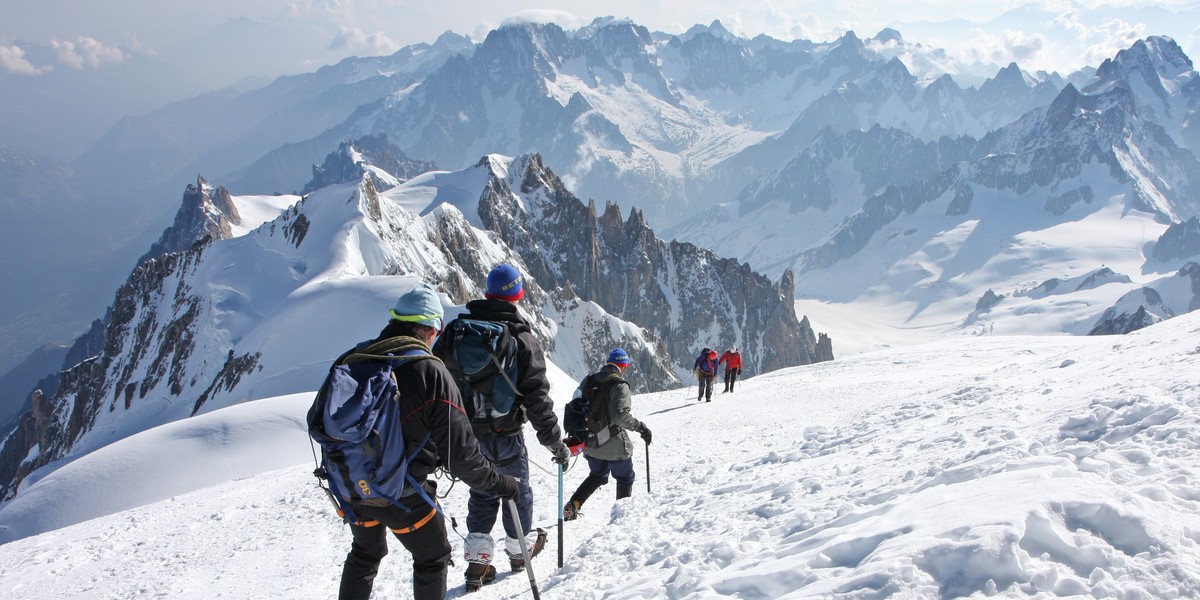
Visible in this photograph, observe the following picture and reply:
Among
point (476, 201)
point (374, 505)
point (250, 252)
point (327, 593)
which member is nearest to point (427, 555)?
point (374, 505)

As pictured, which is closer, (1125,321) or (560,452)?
(560,452)

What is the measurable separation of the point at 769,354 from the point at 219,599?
147 metres

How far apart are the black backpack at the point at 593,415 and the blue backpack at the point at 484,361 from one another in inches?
97.7

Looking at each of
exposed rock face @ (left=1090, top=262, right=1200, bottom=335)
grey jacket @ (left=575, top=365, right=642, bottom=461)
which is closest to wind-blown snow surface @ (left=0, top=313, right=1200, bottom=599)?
grey jacket @ (left=575, top=365, right=642, bottom=461)

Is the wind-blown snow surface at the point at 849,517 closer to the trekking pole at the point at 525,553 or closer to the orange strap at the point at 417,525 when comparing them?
the trekking pole at the point at 525,553

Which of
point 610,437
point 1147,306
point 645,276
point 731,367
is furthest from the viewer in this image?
point 1147,306

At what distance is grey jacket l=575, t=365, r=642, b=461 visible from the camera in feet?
27.2

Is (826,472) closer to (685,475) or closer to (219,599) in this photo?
(685,475)

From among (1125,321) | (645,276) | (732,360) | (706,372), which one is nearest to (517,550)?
(706,372)

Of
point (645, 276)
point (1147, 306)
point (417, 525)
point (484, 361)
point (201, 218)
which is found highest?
point (201, 218)

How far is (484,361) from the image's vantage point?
573 centimetres

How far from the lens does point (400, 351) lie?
449cm

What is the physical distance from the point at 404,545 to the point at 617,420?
12.7 feet

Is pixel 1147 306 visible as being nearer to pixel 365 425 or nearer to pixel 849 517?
pixel 849 517
